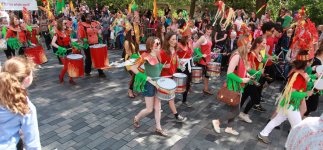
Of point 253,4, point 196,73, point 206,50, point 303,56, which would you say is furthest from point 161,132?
point 253,4

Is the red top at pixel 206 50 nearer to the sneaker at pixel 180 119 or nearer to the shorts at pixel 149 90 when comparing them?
the sneaker at pixel 180 119

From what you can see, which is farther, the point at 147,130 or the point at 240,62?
the point at 147,130

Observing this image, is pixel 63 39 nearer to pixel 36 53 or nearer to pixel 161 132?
pixel 36 53

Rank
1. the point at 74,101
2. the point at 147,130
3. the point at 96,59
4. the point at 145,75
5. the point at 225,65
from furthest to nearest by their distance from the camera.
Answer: the point at 225,65
the point at 96,59
the point at 74,101
the point at 147,130
the point at 145,75

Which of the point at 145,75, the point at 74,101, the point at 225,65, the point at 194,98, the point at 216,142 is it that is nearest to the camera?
the point at 145,75

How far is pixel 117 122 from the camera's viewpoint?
5051 millimetres

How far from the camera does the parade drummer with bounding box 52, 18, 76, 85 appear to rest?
696 cm

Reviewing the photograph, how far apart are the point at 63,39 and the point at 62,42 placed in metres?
0.09

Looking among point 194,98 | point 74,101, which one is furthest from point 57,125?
point 194,98

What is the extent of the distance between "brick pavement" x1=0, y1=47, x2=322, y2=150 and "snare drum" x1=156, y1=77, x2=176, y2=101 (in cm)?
82

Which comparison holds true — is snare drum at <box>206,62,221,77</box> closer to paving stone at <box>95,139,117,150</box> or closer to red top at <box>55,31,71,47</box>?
paving stone at <box>95,139,117,150</box>

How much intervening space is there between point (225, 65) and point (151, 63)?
5757 millimetres

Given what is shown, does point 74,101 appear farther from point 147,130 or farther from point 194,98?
point 194,98

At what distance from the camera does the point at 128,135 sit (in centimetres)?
458
